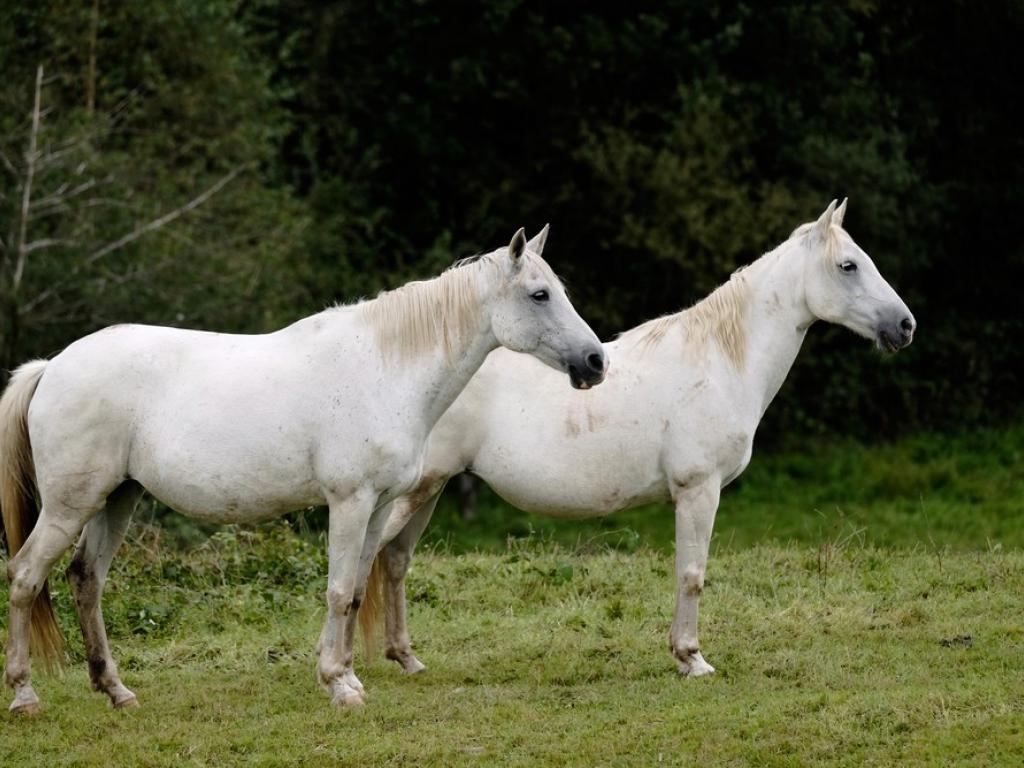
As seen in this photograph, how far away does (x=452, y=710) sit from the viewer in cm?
686

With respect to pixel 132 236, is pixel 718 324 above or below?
above

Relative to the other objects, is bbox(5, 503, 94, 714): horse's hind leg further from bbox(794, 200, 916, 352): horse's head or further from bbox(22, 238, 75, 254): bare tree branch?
bbox(22, 238, 75, 254): bare tree branch

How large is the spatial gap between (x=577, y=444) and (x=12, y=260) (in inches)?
442

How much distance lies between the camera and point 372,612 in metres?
7.76

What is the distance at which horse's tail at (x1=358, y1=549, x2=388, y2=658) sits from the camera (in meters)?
7.72

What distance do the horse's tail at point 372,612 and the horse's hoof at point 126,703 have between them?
1.19m

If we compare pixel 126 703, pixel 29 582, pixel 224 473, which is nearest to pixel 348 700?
pixel 126 703

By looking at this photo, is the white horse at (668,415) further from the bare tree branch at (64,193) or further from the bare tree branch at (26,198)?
the bare tree branch at (64,193)

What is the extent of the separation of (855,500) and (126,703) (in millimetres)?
13657

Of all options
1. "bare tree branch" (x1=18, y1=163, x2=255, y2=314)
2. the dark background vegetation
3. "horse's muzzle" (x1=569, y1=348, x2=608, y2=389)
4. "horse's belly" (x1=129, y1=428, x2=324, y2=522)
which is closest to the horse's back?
"horse's belly" (x1=129, y1=428, x2=324, y2=522)

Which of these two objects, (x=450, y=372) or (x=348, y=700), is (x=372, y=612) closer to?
(x=348, y=700)

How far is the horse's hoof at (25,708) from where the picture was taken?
6.96 m

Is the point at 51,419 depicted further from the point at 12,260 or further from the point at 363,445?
the point at 12,260

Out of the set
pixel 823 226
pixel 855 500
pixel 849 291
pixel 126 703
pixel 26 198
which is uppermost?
pixel 823 226
